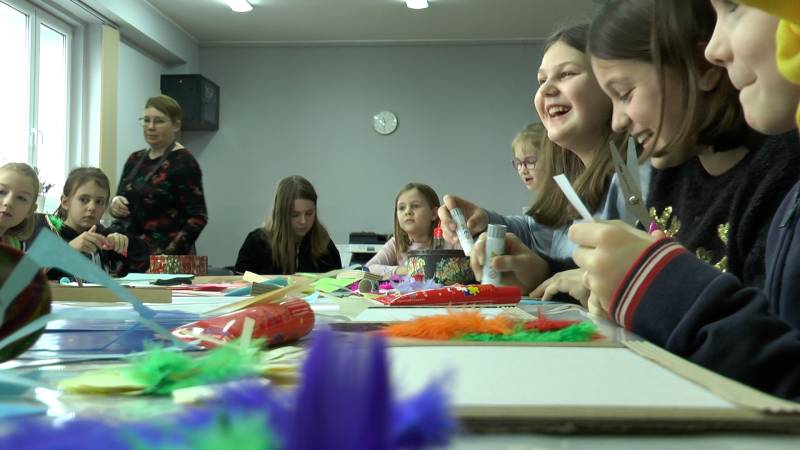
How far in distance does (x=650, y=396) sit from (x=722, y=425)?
0.04 metres

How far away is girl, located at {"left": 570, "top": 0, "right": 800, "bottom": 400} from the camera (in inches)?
19.0

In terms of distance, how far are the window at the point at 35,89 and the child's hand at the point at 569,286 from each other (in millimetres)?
3321

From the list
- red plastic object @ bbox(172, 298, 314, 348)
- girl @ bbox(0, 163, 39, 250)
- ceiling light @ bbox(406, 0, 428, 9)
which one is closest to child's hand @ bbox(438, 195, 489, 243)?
red plastic object @ bbox(172, 298, 314, 348)

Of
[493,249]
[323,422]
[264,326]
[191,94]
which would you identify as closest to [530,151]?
[493,249]

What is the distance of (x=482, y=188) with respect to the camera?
5.69 m

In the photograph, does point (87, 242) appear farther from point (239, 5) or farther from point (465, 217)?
point (239, 5)

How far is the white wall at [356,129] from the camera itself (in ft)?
18.7

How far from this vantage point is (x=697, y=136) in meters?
0.92

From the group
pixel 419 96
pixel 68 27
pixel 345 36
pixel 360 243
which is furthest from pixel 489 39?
pixel 68 27

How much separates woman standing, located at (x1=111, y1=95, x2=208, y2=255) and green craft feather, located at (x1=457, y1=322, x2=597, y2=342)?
114 inches

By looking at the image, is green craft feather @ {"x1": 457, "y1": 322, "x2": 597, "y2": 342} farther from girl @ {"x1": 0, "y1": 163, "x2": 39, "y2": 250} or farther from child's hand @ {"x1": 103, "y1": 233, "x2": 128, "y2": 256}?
girl @ {"x1": 0, "y1": 163, "x2": 39, "y2": 250}

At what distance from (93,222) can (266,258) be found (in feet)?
2.32

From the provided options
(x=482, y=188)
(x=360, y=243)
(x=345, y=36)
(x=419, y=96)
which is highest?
(x=345, y=36)

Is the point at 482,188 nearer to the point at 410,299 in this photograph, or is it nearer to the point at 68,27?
the point at 68,27
